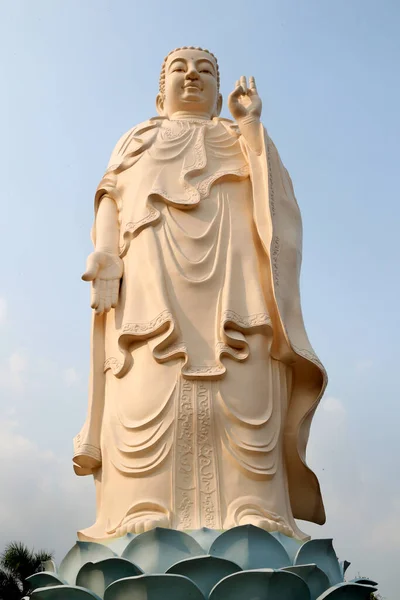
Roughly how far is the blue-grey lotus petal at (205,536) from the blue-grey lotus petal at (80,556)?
0.45 metres

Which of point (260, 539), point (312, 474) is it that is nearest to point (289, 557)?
point (260, 539)

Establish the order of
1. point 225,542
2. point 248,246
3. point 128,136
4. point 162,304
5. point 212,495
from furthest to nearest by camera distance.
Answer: point 128,136 → point 248,246 → point 162,304 → point 212,495 → point 225,542

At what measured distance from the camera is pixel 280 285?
18.4ft

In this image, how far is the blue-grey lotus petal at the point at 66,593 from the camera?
13.5 ft

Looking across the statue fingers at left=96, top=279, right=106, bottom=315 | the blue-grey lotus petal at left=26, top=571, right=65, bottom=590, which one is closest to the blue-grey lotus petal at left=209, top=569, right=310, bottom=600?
the blue-grey lotus petal at left=26, top=571, right=65, bottom=590

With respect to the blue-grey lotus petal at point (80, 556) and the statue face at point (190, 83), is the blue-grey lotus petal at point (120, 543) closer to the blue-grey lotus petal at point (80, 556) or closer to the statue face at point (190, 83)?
the blue-grey lotus petal at point (80, 556)

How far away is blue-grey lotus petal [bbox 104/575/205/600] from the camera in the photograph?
3.96m

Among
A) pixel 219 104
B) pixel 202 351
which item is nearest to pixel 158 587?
pixel 202 351

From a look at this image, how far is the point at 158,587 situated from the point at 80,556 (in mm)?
569

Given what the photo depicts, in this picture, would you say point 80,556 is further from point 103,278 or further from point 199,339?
point 103,278

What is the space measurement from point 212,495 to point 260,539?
1.81 feet

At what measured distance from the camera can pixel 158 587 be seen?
3977 mm

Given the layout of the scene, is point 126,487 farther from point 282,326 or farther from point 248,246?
point 248,246

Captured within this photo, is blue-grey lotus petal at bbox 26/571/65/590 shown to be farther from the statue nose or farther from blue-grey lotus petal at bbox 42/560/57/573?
the statue nose
